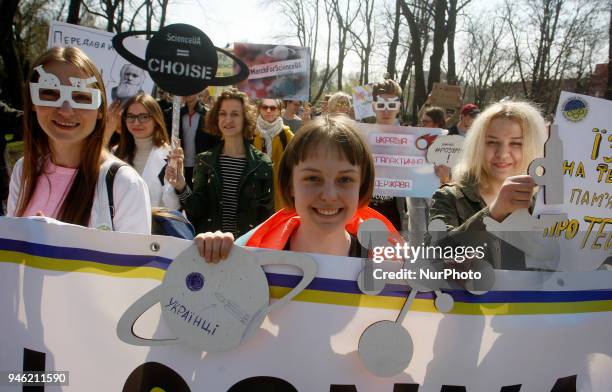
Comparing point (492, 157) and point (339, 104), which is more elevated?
point (339, 104)

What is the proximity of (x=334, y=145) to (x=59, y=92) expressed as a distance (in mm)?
967

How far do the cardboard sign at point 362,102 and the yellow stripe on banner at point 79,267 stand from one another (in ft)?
18.5

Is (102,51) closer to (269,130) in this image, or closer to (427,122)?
(269,130)

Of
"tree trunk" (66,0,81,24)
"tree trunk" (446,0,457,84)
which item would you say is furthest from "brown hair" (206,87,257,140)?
"tree trunk" (446,0,457,84)

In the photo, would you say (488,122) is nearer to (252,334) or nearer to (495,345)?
(495,345)

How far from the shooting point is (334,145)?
1581mm

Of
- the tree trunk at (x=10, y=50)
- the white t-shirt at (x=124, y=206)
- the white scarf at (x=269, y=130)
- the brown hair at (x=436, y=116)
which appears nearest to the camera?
the white t-shirt at (x=124, y=206)

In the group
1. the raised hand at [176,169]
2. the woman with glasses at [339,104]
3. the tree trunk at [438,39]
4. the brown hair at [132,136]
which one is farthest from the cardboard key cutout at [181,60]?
the tree trunk at [438,39]

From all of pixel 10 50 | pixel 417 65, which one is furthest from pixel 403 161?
pixel 417 65

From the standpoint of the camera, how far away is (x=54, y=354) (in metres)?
1.40

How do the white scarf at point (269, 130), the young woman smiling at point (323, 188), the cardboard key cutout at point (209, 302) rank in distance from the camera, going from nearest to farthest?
the cardboard key cutout at point (209, 302), the young woman smiling at point (323, 188), the white scarf at point (269, 130)

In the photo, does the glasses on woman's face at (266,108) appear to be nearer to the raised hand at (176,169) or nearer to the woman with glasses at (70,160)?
the raised hand at (176,169)

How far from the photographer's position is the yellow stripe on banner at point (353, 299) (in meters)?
1.34

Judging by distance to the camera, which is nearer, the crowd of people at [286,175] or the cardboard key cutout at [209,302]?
the cardboard key cutout at [209,302]
